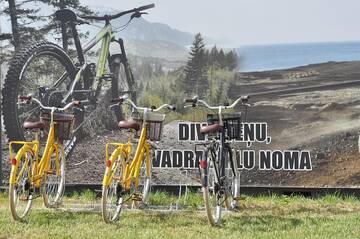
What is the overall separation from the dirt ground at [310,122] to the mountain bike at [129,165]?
865 mm

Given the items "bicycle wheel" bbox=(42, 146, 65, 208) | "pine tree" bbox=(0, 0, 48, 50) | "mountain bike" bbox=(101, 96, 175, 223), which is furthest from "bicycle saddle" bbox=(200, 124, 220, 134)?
"pine tree" bbox=(0, 0, 48, 50)

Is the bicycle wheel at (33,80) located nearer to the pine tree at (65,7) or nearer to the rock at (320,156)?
the pine tree at (65,7)

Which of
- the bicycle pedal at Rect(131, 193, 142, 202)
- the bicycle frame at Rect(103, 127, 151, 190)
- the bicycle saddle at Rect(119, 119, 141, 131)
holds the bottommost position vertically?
the bicycle pedal at Rect(131, 193, 142, 202)

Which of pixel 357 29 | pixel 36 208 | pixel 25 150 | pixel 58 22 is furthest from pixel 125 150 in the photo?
pixel 357 29

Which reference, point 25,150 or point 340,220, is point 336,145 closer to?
point 340,220

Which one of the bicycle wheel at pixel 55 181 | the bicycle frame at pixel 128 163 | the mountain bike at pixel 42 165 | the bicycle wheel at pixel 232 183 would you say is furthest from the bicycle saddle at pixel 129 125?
the bicycle wheel at pixel 232 183

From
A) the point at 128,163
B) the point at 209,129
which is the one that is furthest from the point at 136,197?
the point at 209,129

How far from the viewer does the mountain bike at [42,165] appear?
554cm

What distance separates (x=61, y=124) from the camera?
6.07m

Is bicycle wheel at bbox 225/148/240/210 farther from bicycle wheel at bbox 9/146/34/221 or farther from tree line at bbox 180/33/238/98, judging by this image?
bicycle wheel at bbox 9/146/34/221

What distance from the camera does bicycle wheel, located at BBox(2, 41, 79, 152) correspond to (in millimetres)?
6824

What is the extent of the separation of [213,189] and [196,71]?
1.66m

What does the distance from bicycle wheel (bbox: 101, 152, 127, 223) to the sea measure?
2.00 m

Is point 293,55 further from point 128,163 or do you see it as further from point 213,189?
point 128,163
